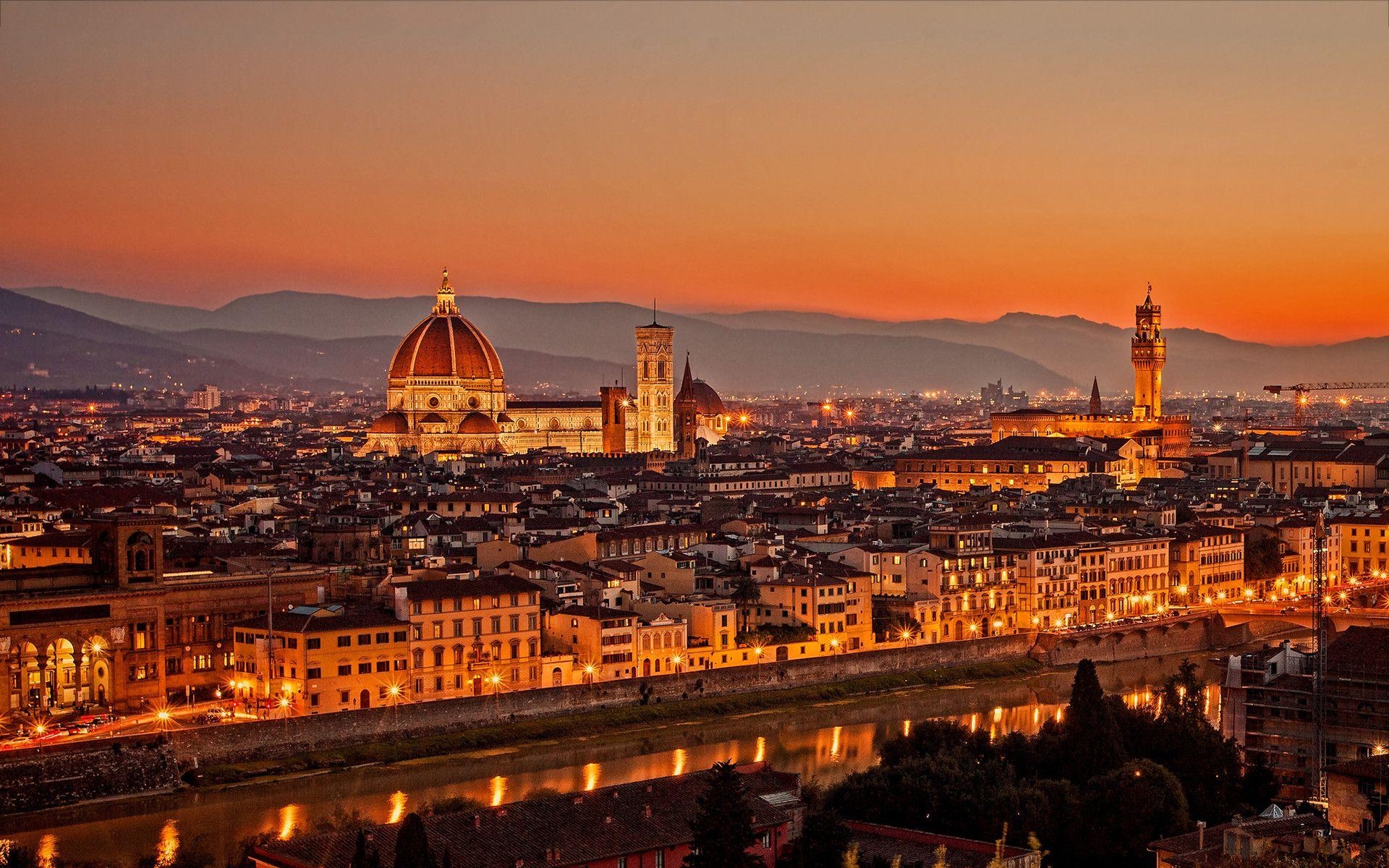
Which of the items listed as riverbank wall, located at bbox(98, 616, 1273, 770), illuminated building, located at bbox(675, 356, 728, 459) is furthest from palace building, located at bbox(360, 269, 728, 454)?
riverbank wall, located at bbox(98, 616, 1273, 770)

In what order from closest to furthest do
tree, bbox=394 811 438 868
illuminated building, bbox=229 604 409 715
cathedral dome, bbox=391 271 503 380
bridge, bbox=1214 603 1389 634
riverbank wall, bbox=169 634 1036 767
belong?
tree, bbox=394 811 438 868, riverbank wall, bbox=169 634 1036 767, illuminated building, bbox=229 604 409 715, bridge, bbox=1214 603 1389 634, cathedral dome, bbox=391 271 503 380

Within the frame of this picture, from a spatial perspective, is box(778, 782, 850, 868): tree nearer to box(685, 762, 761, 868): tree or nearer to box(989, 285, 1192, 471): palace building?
box(685, 762, 761, 868): tree

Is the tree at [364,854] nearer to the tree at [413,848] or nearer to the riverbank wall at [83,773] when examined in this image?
the tree at [413,848]

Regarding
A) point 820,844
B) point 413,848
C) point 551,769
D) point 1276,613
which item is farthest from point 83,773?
point 1276,613

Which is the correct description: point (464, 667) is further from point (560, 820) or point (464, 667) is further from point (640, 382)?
point (640, 382)

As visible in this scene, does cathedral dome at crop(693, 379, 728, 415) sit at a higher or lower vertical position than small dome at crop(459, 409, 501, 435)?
higher
